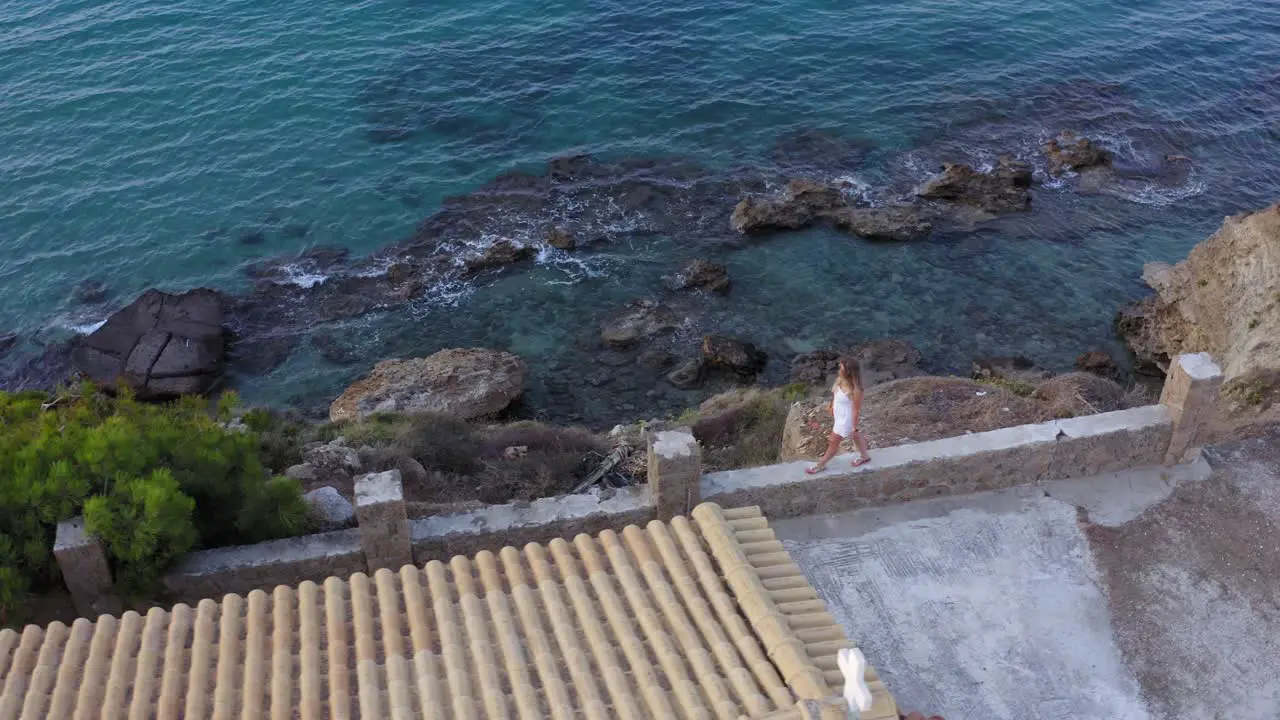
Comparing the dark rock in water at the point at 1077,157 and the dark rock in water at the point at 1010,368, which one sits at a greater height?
the dark rock in water at the point at 1077,157

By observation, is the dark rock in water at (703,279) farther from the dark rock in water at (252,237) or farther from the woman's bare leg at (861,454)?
the woman's bare leg at (861,454)

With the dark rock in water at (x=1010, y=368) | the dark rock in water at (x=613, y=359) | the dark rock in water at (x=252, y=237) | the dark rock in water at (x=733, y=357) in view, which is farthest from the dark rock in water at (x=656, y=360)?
the dark rock in water at (x=252, y=237)

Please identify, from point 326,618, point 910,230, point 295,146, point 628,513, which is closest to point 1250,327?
point 910,230

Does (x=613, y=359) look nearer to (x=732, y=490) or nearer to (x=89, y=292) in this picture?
(x=732, y=490)

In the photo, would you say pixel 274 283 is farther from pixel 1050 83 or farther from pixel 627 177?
pixel 1050 83

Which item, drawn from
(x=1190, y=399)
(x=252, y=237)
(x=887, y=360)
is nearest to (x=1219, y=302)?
(x=887, y=360)

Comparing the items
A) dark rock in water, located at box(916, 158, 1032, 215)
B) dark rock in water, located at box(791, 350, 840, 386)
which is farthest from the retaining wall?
dark rock in water, located at box(916, 158, 1032, 215)
